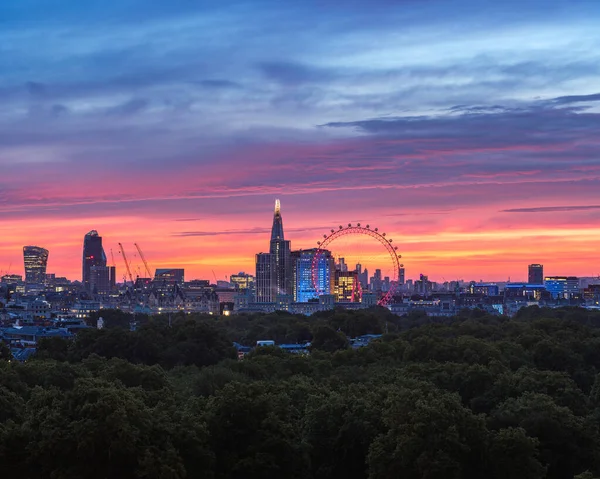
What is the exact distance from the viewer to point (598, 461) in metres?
61.0

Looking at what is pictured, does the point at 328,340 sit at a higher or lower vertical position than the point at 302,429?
higher

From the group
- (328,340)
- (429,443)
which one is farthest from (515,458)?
(328,340)

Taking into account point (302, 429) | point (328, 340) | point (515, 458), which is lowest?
point (515, 458)

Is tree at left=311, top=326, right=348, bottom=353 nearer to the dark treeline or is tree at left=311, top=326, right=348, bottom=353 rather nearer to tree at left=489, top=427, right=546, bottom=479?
the dark treeline

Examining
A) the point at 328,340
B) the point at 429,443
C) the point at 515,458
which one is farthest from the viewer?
the point at 328,340

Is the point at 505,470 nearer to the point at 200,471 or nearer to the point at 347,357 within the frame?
the point at 200,471

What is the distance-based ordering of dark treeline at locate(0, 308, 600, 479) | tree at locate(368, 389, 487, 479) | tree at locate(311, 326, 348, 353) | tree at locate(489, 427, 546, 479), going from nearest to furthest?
dark treeline at locate(0, 308, 600, 479) < tree at locate(368, 389, 487, 479) < tree at locate(489, 427, 546, 479) < tree at locate(311, 326, 348, 353)

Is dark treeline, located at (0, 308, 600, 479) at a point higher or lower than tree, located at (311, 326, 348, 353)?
lower

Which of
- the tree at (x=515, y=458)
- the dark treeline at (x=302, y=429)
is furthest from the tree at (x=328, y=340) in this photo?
the tree at (x=515, y=458)

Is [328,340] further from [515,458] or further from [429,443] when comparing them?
[429,443]

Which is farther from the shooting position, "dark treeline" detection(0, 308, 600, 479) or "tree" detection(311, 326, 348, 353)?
"tree" detection(311, 326, 348, 353)

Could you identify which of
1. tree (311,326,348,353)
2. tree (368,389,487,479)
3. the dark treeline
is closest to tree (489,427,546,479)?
the dark treeline

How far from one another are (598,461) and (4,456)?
25.7m

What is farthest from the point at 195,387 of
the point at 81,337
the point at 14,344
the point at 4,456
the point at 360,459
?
the point at 14,344
